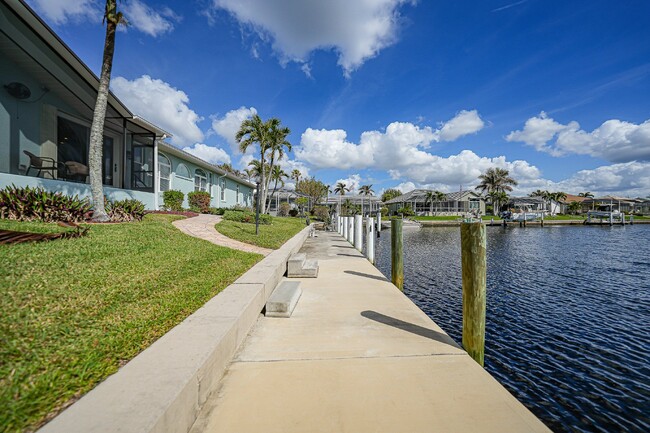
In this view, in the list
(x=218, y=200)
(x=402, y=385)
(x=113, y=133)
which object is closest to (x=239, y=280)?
(x=402, y=385)

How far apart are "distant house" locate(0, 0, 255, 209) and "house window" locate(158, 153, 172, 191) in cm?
72

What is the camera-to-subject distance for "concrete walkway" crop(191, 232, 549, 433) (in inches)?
93.4

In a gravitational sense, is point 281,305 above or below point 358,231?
below

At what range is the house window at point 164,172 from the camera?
17.5m

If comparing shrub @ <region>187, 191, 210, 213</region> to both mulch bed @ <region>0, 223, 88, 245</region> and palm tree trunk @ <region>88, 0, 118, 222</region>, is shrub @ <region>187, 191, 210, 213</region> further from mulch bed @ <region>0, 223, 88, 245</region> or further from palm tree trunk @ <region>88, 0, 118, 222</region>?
mulch bed @ <region>0, 223, 88, 245</region>

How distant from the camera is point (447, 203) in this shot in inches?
2643

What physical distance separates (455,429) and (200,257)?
615 centimetres

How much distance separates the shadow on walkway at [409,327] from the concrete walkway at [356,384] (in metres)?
0.01

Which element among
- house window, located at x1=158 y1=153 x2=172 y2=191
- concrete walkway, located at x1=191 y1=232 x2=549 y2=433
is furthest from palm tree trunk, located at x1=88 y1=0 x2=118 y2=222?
concrete walkway, located at x1=191 y1=232 x2=549 y2=433

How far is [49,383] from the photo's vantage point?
214cm

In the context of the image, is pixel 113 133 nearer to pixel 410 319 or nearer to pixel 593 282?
pixel 410 319

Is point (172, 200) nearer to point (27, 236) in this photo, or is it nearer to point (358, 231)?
point (358, 231)

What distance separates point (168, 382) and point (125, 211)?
1064cm

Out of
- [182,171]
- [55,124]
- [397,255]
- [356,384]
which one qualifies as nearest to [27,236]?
[356,384]
